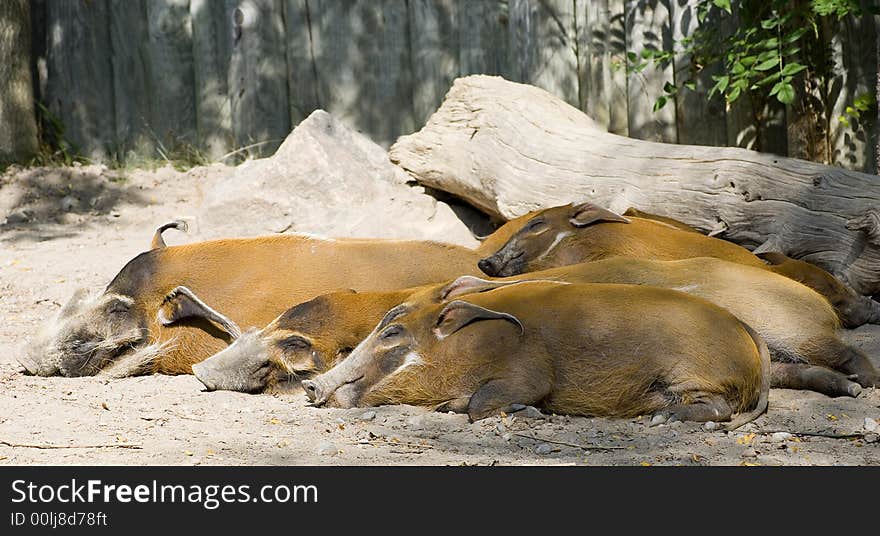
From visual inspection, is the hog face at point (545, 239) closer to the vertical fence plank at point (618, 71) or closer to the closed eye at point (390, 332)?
the closed eye at point (390, 332)

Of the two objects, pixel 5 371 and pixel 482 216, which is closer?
pixel 5 371

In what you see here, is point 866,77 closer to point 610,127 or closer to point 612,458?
point 610,127

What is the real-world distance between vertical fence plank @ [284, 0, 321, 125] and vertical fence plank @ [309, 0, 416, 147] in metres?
0.05

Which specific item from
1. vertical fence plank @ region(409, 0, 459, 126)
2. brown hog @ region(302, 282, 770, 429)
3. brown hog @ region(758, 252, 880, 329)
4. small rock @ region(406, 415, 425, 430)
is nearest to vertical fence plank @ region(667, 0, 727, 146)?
vertical fence plank @ region(409, 0, 459, 126)

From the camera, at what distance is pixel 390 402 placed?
4363 mm

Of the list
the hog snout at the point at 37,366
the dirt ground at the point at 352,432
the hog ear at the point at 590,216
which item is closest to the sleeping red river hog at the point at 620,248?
the hog ear at the point at 590,216

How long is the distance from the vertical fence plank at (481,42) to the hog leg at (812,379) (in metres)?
4.12

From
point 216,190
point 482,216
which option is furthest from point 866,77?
point 216,190

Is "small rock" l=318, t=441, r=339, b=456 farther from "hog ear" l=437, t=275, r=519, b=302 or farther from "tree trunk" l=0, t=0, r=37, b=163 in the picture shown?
"tree trunk" l=0, t=0, r=37, b=163

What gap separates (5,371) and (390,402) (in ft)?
6.18

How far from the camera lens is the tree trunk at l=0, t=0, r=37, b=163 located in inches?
327

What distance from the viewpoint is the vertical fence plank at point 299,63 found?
8289mm

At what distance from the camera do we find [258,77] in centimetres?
828

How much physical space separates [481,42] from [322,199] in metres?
1.73
